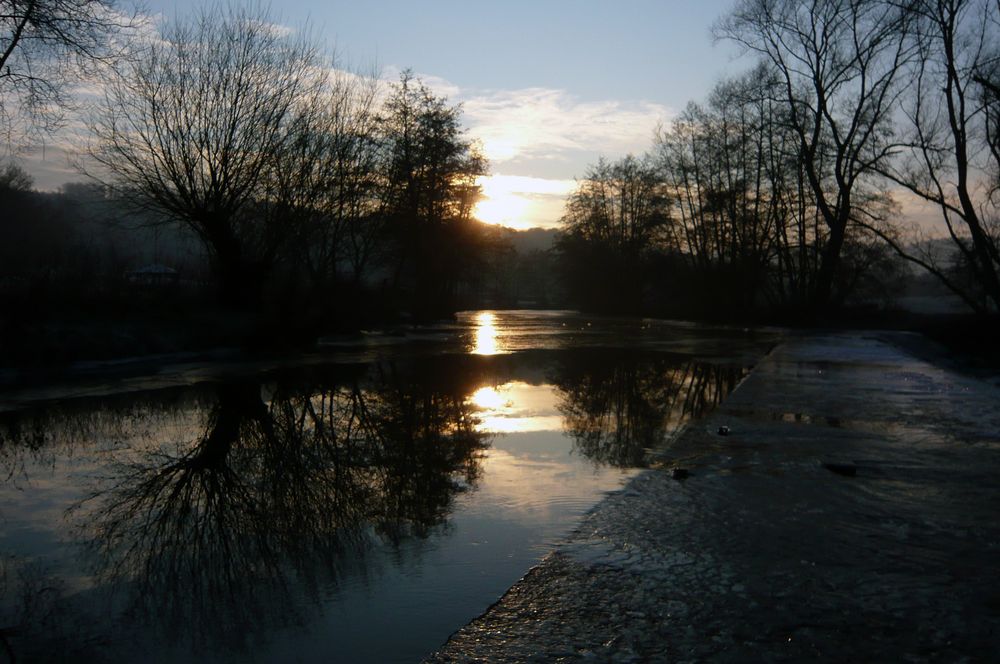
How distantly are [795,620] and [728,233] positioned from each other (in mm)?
57041

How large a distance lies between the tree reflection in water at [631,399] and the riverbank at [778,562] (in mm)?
729

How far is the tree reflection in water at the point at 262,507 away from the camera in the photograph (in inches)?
163

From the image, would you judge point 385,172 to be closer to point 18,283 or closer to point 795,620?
point 18,283

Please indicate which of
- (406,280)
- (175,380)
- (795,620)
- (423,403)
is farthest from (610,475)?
(406,280)

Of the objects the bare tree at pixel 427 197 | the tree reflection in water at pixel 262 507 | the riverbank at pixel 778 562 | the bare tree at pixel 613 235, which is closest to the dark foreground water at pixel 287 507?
the tree reflection in water at pixel 262 507

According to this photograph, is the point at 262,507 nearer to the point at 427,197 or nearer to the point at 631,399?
the point at 631,399

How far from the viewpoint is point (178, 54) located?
2295 cm

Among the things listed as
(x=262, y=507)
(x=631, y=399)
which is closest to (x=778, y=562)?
(x=262, y=507)

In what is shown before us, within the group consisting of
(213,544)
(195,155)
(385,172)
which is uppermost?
(385,172)

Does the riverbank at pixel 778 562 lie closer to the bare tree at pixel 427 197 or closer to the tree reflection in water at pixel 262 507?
the tree reflection in water at pixel 262 507

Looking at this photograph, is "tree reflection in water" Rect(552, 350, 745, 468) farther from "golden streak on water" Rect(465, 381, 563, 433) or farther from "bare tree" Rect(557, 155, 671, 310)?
"bare tree" Rect(557, 155, 671, 310)

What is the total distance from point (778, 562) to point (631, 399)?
8.01m

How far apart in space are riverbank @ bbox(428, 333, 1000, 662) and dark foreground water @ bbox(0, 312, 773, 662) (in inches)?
14.5

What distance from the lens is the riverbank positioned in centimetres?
346
